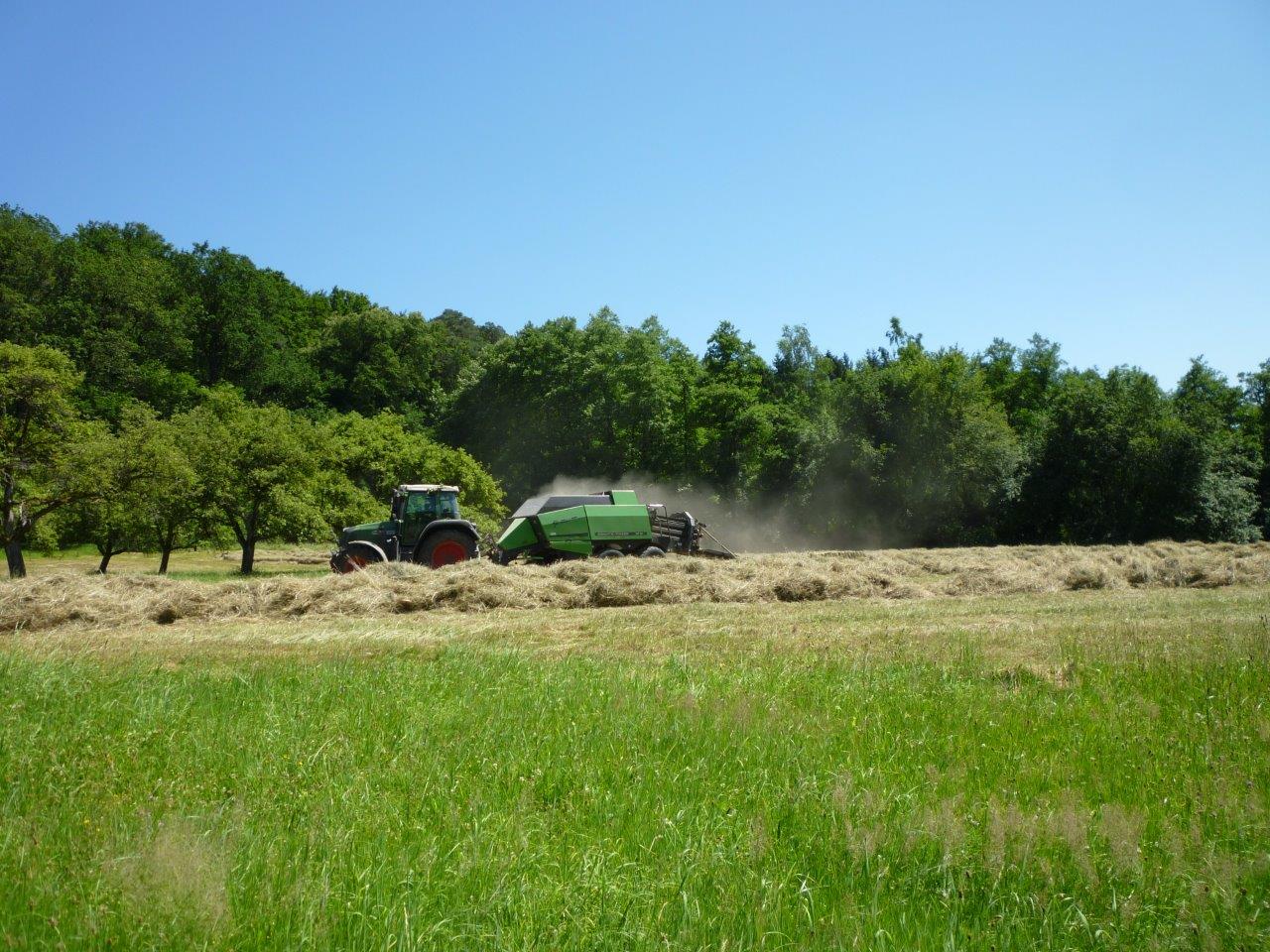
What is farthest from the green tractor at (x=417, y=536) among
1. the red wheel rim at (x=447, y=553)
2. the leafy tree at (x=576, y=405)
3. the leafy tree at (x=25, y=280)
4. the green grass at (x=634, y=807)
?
the leafy tree at (x=25, y=280)

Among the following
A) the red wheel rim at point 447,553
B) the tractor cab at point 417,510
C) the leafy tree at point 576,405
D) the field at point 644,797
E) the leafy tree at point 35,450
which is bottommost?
the field at point 644,797

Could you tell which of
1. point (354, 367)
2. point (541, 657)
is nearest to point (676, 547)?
point (541, 657)

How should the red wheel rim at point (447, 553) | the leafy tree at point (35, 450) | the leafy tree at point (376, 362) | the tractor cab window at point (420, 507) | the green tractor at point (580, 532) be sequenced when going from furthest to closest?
the leafy tree at point (376, 362) < the leafy tree at point (35, 450) < the tractor cab window at point (420, 507) < the green tractor at point (580, 532) < the red wheel rim at point (447, 553)

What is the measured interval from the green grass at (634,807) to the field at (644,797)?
0.02 meters

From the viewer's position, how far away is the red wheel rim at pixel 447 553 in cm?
2238

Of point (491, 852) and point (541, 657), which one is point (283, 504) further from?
point (491, 852)

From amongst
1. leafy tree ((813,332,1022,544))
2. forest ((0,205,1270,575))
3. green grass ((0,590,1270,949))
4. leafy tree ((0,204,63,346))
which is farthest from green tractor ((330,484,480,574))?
leafy tree ((0,204,63,346))

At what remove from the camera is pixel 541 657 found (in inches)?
361

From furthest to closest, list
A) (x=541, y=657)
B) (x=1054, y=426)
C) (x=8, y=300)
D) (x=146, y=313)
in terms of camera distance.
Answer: (x=146, y=313) < (x=8, y=300) < (x=1054, y=426) < (x=541, y=657)

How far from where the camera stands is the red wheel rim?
73.4 feet

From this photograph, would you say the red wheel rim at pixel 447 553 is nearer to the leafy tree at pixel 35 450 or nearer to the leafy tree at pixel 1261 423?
the leafy tree at pixel 35 450

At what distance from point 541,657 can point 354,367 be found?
73.3 metres

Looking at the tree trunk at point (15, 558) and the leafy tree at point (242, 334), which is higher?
the leafy tree at point (242, 334)

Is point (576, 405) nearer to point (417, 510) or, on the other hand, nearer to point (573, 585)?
point (417, 510)
